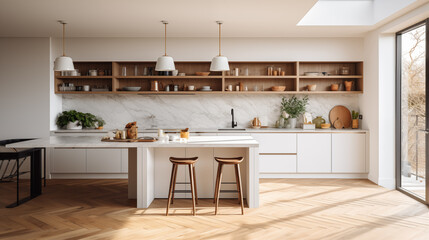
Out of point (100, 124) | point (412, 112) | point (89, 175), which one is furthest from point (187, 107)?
point (412, 112)

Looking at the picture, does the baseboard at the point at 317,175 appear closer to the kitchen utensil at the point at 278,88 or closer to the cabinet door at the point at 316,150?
the cabinet door at the point at 316,150

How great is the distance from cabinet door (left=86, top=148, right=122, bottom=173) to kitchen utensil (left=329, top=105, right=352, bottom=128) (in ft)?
Result: 13.0

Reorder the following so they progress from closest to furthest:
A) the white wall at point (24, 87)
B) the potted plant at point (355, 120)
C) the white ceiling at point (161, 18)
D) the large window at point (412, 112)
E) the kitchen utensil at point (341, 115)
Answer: the white ceiling at point (161, 18), the large window at point (412, 112), the white wall at point (24, 87), the potted plant at point (355, 120), the kitchen utensil at point (341, 115)

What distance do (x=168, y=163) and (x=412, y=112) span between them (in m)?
3.49

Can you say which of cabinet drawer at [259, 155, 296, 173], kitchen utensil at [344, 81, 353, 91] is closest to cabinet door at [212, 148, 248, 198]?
cabinet drawer at [259, 155, 296, 173]

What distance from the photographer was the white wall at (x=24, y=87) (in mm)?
6031

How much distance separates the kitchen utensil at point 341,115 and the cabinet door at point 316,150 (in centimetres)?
69

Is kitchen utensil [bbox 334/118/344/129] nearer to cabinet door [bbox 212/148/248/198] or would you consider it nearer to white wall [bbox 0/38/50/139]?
cabinet door [bbox 212/148/248/198]

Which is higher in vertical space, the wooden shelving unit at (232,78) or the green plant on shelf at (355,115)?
the wooden shelving unit at (232,78)

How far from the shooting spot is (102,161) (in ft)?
19.4

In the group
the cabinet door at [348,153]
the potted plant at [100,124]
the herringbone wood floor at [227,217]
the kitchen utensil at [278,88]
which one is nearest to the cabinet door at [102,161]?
the potted plant at [100,124]

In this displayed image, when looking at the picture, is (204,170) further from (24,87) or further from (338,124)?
(24,87)

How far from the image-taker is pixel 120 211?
4.00 meters

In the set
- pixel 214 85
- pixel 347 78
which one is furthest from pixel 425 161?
pixel 214 85
